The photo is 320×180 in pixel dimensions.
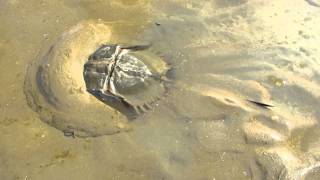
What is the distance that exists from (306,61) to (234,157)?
42.0 inches

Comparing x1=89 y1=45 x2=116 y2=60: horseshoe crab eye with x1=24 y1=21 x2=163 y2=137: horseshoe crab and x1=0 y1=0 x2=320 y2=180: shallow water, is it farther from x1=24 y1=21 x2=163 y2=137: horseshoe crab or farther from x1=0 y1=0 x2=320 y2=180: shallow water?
x1=0 y1=0 x2=320 y2=180: shallow water

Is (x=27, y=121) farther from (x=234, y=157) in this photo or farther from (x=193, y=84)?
(x=234, y=157)

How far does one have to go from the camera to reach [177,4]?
4031 millimetres

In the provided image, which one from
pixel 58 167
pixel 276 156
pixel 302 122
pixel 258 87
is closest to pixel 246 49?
pixel 258 87

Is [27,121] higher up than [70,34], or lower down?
lower down

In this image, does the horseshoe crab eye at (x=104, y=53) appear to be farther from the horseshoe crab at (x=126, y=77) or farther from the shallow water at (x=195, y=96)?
the shallow water at (x=195, y=96)

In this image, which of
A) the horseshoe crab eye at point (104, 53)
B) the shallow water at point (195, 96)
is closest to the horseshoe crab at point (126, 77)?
the horseshoe crab eye at point (104, 53)

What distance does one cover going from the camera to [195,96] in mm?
3373

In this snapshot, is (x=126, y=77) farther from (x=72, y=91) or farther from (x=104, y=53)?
(x=72, y=91)

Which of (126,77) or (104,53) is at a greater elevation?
(104,53)

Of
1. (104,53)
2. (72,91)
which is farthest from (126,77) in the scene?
(72,91)

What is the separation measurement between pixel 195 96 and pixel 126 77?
58 cm

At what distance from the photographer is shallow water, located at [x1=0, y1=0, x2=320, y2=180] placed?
3.03 meters

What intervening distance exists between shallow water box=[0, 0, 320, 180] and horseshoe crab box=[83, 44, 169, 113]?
4.7 inches
